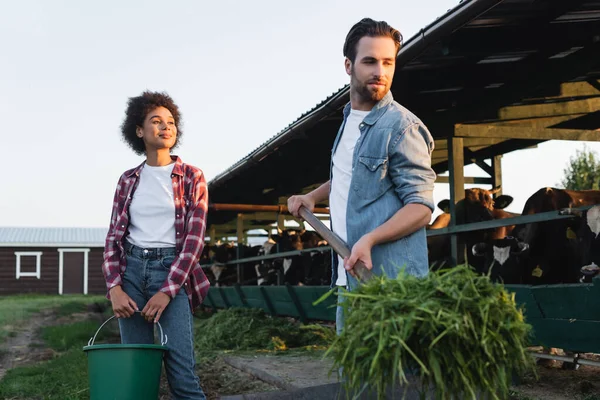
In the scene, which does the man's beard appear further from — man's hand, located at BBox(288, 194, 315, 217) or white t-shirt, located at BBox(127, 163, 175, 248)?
white t-shirt, located at BBox(127, 163, 175, 248)

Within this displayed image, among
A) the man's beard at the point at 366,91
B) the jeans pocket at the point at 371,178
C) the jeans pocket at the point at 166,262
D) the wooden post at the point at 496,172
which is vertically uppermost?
the wooden post at the point at 496,172

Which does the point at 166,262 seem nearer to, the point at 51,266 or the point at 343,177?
the point at 343,177

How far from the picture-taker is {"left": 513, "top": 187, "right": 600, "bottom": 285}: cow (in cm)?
773

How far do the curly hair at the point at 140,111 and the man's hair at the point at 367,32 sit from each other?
1.48 meters

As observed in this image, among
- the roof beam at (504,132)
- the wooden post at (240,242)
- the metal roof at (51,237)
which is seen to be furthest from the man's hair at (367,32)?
the metal roof at (51,237)

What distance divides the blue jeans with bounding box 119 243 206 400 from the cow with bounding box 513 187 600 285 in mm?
4814

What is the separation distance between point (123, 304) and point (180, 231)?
1.37 feet

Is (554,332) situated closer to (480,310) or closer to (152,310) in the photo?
(152,310)

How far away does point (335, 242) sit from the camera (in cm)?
255

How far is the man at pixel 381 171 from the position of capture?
2.50 m

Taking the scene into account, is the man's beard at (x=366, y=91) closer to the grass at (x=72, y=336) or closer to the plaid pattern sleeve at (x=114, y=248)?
the plaid pattern sleeve at (x=114, y=248)

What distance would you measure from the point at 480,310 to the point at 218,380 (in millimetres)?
5231

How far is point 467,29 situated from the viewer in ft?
19.2

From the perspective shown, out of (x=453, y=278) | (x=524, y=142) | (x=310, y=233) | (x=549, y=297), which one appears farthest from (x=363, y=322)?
(x=310, y=233)
